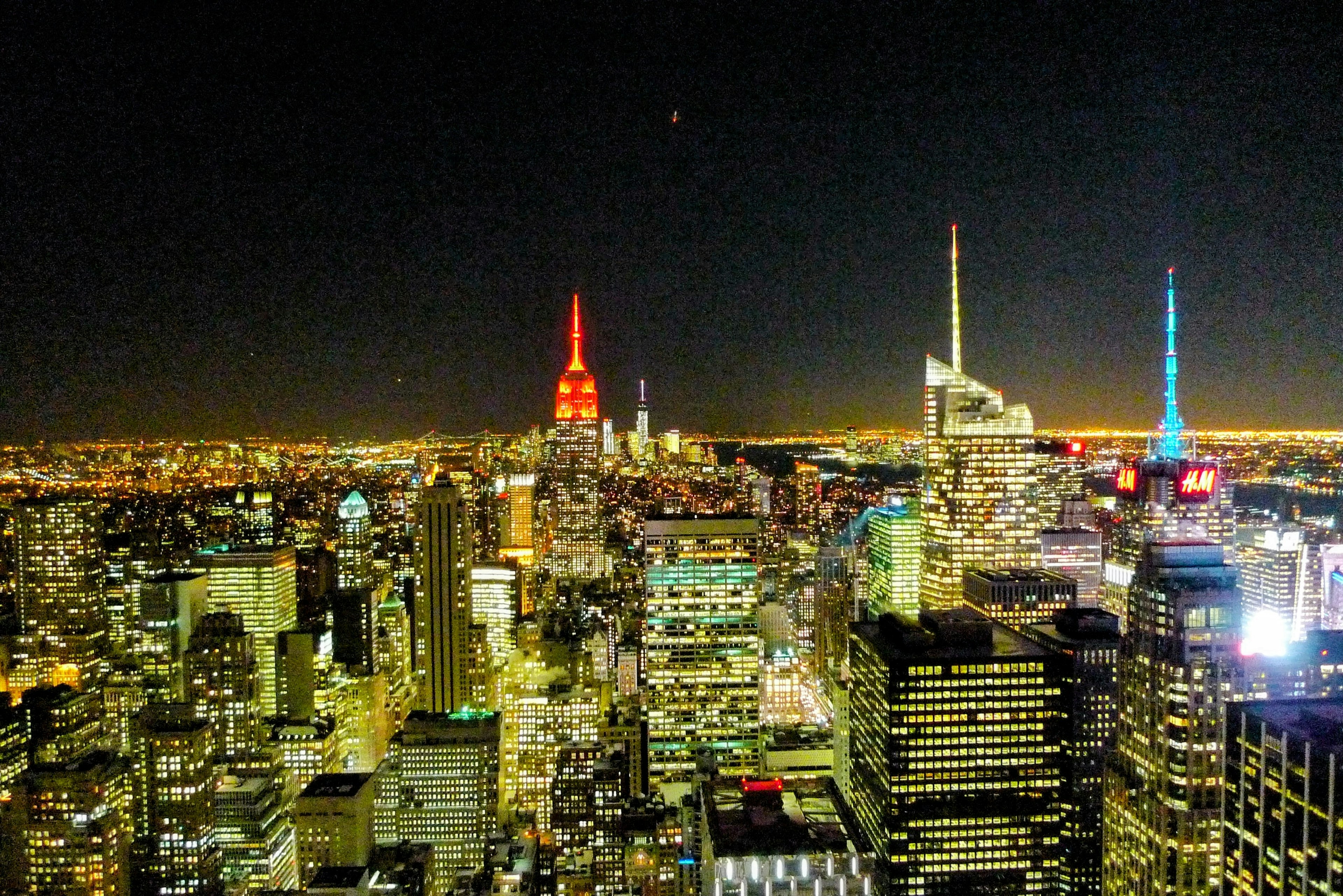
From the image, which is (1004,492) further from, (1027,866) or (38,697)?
(38,697)

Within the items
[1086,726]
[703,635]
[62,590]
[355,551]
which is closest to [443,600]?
[355,551]

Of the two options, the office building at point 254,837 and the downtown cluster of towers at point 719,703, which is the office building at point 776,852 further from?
the office building at point 254,837

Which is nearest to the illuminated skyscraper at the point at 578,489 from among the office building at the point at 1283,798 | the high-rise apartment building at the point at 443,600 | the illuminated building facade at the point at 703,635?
the high-rise apartment building at the point at 443,600

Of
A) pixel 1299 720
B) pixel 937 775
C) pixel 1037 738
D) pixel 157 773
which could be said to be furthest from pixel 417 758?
pixel 1299 720

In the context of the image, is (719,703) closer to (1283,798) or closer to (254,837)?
(254,837)

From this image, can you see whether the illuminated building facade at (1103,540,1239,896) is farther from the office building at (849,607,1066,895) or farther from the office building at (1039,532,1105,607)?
the office building at (1039,532,1105,607)

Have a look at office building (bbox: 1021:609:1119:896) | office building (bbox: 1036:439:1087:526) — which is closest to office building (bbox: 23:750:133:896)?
office building (bbox: 1021:609:1119:896)

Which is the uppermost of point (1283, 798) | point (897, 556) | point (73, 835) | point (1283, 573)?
point (1283, 573)

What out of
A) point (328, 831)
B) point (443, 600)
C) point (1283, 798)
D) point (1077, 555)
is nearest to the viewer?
point (1283, 798)
